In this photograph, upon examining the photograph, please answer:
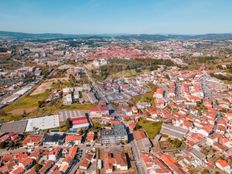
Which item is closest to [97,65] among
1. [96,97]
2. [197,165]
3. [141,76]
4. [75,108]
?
[141,76]

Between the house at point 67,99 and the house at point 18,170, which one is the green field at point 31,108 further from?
the house at point 18,170

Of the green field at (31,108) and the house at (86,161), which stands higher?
the house at (86,161)

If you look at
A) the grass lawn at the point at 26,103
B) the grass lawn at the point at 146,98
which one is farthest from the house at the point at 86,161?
the grass lawn at the point at 26,103

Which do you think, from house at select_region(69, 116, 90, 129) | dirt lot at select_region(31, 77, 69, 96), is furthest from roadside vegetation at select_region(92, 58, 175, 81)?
house at select_region(69, 116, 90, 129)

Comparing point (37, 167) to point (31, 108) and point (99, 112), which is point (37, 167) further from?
point (31, 108)

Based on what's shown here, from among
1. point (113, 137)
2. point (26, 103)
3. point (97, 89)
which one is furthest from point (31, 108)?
point (113, 137)

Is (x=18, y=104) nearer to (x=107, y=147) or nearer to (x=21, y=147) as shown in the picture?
(x=21, y=147)

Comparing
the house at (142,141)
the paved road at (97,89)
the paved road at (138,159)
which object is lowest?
the paved road at (138,159)
